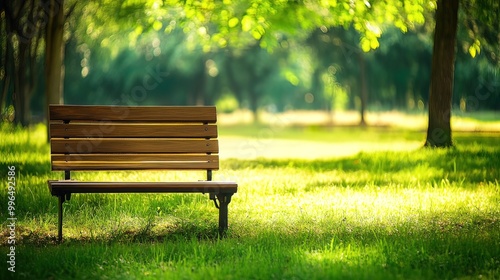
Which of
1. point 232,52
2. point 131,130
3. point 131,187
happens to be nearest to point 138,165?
point 131,130

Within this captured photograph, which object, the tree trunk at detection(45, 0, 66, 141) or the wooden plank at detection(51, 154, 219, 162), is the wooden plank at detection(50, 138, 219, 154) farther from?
the tree trunk at detection(45, 0, 66, 141)

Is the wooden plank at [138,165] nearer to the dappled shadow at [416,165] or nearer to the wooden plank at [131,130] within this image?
the wooden plank at [131,130]

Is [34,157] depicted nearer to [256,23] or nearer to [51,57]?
[51,57]

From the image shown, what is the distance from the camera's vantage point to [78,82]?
34.6 m

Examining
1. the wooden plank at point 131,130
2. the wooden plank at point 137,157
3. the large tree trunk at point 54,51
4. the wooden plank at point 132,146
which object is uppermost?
the large tree trunk at point 54,51

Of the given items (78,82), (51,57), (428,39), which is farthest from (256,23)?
(78,82)

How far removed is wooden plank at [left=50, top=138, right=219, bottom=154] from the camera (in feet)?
23.7

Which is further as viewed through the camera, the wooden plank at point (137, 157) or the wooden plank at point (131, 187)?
the wooden plank at point (137, 157)

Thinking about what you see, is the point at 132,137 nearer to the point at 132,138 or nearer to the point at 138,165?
the point at 132,138

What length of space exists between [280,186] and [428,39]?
1745 cm

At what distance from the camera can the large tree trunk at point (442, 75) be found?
13430 millimetres

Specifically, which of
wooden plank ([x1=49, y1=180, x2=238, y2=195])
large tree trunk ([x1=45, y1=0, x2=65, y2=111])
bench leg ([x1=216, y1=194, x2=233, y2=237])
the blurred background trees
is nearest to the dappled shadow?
the blurred background trees

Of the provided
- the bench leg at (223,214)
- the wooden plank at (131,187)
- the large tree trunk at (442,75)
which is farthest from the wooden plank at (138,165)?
the large tree trunk at (442,75)

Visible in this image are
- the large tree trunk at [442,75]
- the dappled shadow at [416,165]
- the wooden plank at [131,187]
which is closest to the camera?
the wooden plank at [131,187]
